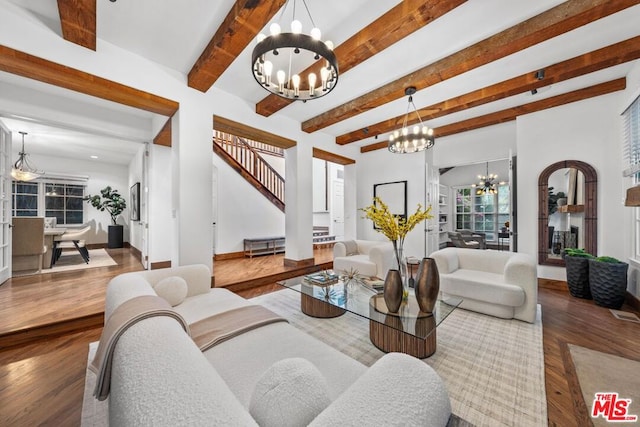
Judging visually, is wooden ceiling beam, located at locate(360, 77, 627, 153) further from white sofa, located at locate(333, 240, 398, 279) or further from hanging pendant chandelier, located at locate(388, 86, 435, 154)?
white sofa, located at locate(333, 240, 398, 279)

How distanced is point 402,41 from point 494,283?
275 centimetres

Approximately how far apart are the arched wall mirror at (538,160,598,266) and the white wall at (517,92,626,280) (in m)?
0.07

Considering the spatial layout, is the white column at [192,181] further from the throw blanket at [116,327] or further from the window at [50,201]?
the window at [50,201]

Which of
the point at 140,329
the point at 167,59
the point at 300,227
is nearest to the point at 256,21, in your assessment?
the point at 167,59

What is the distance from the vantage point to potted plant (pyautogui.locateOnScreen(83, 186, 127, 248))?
7.04m

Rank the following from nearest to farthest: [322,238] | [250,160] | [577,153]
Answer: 1. [577,153]
2. [250,160]
3. [322,238]

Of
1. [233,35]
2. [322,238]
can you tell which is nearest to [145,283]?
[233,35]

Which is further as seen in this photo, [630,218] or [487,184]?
[487,184]

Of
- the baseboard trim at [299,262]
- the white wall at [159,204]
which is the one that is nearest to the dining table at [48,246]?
the white wall at [159,204]

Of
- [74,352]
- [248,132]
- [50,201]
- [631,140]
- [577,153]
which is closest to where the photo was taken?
[74,352]

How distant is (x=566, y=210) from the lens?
12.3ft

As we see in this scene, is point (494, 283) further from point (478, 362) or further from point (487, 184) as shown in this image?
point (487, 184)

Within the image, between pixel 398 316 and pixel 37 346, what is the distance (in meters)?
3.16

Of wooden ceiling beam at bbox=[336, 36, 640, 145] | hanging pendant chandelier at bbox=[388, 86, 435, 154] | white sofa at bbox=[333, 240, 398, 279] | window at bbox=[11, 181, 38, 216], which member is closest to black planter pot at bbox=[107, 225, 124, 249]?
window at bbox=[11, 181, 38, 216]
